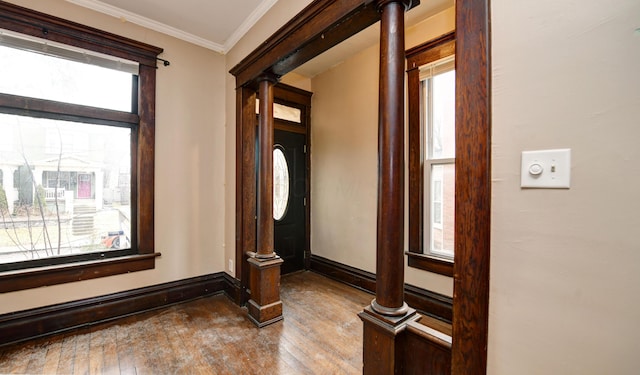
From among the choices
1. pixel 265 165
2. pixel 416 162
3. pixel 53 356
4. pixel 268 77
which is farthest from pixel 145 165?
pixel 416 162

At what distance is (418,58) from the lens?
2541mm

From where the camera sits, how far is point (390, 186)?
1.31 meters

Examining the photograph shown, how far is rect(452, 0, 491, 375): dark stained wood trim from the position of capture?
0.96m

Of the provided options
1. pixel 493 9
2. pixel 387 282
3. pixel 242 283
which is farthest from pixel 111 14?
pixel 387 282

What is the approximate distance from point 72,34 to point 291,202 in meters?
2.81

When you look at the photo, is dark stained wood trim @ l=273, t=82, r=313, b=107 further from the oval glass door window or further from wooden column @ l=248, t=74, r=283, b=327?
wooden column @ l=248, t=74, r=283, b=327

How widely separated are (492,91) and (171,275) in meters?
3.16

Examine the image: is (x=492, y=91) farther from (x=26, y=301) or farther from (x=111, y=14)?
(x=26, y=301)

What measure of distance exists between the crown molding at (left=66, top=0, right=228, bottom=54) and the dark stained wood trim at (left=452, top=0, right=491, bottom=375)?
2.79 metres

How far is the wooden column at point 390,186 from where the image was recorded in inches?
50.9

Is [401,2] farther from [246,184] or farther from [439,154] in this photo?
[246,184]

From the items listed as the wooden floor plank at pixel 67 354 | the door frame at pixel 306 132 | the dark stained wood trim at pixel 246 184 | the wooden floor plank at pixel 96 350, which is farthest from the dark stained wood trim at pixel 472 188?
the door frame at pixel 306 132

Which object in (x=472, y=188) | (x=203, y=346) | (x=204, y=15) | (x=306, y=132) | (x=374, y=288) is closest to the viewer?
(x=472, y=188)

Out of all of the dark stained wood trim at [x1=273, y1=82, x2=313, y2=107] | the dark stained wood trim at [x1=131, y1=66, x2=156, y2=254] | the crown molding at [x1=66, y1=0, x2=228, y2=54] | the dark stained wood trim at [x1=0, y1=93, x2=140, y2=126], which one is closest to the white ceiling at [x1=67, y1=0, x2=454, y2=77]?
the crown molding at [x1=66, y1=0, x2=228, y2=54]
